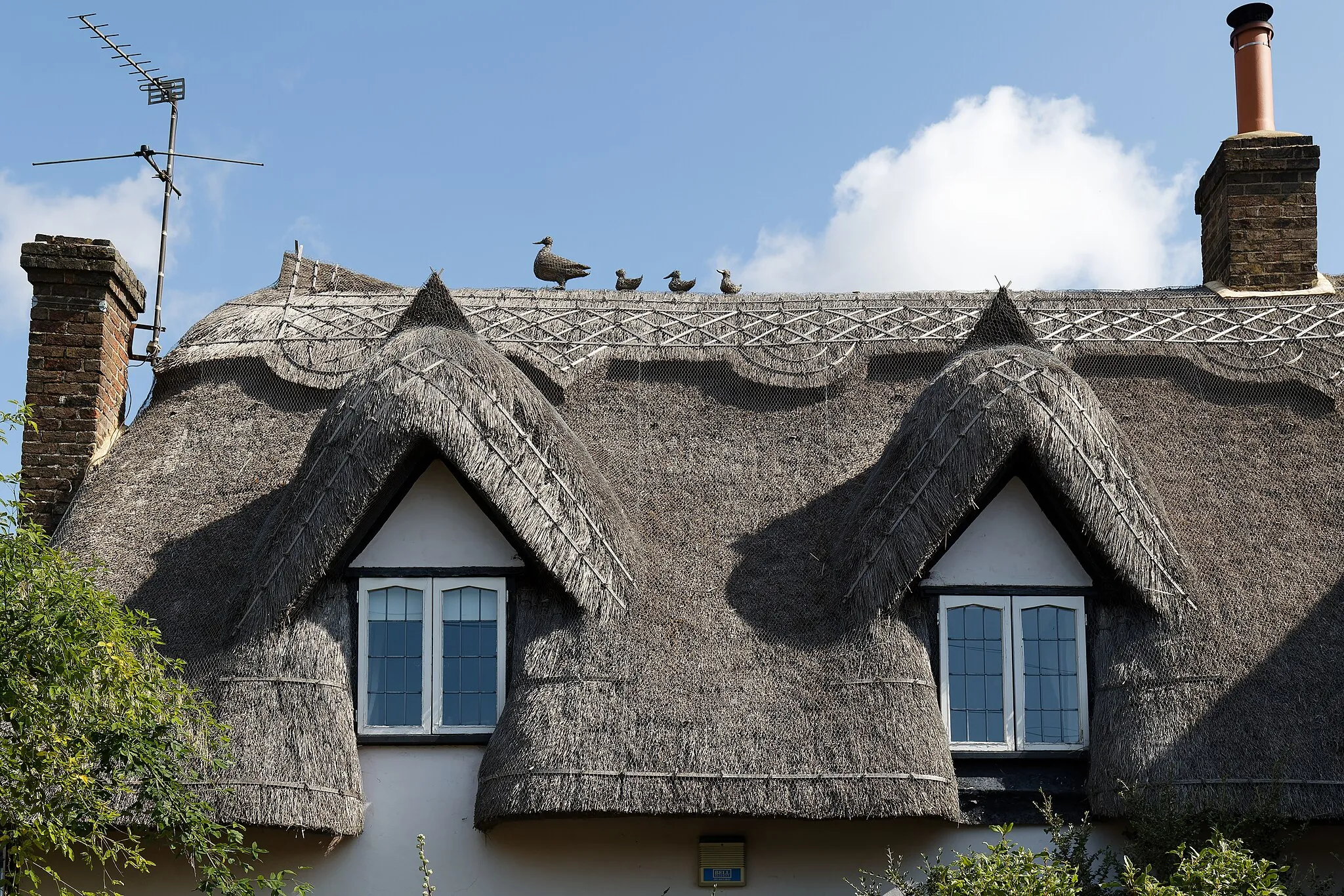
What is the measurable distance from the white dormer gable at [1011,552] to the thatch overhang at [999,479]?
0.24m

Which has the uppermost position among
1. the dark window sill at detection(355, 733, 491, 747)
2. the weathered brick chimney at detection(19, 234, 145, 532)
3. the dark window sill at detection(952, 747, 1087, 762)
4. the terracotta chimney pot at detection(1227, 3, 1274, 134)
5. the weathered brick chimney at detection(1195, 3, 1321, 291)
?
the terracotta chimney pot at detection(1227, 3, 1274, 134)

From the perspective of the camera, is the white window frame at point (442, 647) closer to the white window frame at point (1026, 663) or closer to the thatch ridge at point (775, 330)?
the thatch ridge at point (775, 330)

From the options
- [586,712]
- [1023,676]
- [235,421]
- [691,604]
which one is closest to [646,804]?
[586,712]

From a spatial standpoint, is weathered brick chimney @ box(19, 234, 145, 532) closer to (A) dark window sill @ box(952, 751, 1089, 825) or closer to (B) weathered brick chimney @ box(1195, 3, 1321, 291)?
(A) dark window sill @ box(952, 751, 1089, 825)

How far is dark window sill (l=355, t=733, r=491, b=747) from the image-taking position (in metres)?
10.6

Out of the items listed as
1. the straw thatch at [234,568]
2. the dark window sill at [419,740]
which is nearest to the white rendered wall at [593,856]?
the straw thatch at [234,568]

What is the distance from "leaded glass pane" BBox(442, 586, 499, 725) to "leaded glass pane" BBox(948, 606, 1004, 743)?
322 cm

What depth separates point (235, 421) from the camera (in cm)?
1281

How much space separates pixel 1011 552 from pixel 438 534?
4.16 m

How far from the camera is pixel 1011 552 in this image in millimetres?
11250

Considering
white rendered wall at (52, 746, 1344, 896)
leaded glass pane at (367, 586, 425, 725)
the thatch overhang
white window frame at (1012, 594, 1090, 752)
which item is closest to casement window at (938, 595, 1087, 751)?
white window frame at (1012, 594, 1090, 752)

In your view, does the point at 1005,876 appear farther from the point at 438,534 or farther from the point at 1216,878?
the point at 438,534

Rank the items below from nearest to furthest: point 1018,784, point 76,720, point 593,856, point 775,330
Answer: point 76,720
point 593,856
point 1018,784
point 775,330

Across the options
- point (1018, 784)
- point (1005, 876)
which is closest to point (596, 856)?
point (1018, 784)
